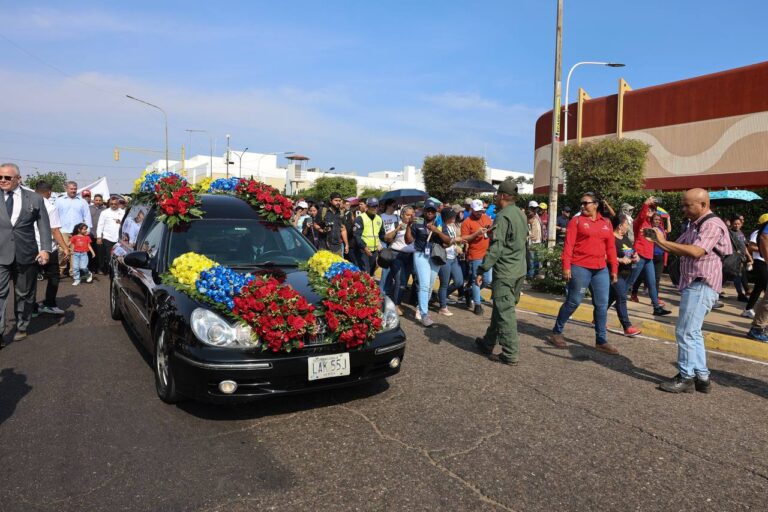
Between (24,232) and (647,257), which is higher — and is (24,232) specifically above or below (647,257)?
above

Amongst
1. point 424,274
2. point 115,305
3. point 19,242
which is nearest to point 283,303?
point 424,274

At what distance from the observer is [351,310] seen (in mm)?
4074

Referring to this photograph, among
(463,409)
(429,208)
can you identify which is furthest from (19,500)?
(429,208)

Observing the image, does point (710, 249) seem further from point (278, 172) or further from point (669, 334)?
point (278, 172)

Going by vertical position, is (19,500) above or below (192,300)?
below

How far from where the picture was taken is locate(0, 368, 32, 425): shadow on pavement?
4191mm

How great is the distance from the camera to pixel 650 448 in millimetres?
3695

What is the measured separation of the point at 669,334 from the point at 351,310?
5.29 metres

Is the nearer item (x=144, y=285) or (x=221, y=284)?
(x=221, y=284)

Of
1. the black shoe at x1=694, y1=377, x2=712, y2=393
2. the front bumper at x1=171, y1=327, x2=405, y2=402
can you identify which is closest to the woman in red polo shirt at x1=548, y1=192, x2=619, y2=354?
the black shoe at x1=694, y1=377, x2=712, y2=393

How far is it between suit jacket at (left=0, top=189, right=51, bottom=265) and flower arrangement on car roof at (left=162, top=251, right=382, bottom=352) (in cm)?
286

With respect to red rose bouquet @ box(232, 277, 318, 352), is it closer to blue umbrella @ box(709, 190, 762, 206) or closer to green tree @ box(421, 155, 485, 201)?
blue umbrella @ box(709, 190, 762, 206)

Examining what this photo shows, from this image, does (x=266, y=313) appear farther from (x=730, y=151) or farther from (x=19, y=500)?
(x=730, y=151)

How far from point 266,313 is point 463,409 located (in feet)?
5.81
